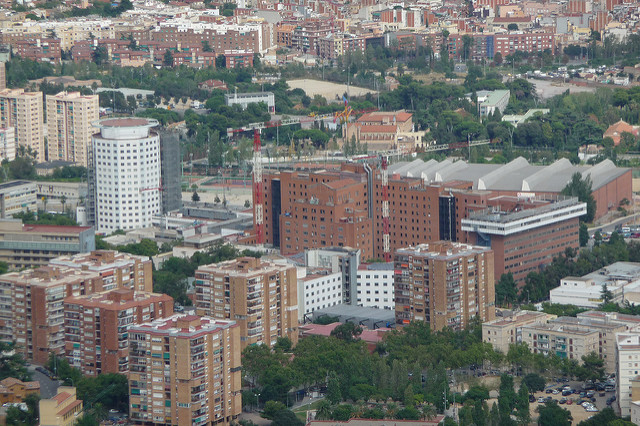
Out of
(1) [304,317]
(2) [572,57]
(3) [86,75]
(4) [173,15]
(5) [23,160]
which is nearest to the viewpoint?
(1) [304,317]

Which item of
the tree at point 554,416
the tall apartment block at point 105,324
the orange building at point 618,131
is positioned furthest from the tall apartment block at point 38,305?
the orange building at point 618,131

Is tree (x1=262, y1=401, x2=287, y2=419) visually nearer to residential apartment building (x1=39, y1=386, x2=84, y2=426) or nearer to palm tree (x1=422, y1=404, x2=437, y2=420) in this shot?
palm tree (x1=422, y1=404, x2=437, y2=420)

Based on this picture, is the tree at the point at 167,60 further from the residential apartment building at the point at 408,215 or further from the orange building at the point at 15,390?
the orange building at the point at 15,390

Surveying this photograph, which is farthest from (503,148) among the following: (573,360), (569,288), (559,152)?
(573,360)

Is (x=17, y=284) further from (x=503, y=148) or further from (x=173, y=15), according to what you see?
(x=173, y=15)

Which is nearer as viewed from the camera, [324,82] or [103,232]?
[103,232]

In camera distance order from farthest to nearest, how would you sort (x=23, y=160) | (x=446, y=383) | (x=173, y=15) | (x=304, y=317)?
(x=173, y=15)
(x=23, y=160)
(x=304, y=317)
(x=446, y=383)
